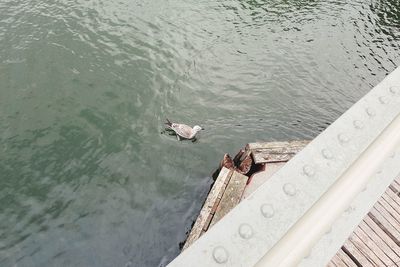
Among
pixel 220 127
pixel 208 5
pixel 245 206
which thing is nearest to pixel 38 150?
pixel 220 127

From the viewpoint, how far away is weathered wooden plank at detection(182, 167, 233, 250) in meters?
6.98

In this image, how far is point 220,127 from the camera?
11.2 m

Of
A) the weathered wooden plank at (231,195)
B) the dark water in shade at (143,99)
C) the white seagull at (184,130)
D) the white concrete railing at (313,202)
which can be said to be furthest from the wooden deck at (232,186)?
the white concrete railing at (313,202)

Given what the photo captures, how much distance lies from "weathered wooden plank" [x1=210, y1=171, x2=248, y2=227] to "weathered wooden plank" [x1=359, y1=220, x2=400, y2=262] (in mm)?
3312

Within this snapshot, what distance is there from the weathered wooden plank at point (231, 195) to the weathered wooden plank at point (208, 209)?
0.30ft

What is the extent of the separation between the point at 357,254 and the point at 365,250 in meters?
0.14

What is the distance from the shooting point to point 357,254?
157 inches

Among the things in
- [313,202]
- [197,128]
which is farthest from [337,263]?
[197,128]

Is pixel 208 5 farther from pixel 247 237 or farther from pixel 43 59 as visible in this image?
pixel 247 237

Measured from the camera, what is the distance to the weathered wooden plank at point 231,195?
729 cm

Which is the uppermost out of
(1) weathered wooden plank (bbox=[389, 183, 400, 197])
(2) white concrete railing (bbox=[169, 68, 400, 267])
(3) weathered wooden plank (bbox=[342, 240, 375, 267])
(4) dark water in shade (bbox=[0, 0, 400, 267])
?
(2) white concrete railing (bbox=[169, 68, 400, 267])

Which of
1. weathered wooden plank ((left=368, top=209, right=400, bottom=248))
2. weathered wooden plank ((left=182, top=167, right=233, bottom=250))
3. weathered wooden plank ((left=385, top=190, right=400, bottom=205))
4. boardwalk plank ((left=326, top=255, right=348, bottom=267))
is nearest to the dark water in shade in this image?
A: weathered wooden plank ((left=182, top=167, right=233, bottom=250))

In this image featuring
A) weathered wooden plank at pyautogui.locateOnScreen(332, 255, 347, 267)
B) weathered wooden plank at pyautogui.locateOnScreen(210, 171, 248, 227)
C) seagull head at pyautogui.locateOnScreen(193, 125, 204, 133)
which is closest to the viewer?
weathered wooden plank at pyautogui.locateOnScreen(332, 255, 347, 267)

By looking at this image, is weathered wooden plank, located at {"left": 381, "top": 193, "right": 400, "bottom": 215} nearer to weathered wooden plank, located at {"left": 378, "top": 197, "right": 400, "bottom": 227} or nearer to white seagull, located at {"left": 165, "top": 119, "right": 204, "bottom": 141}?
weathered wooden plank, located at {"left": 378, "top": 197, "right": 400, "bottom": 227}
